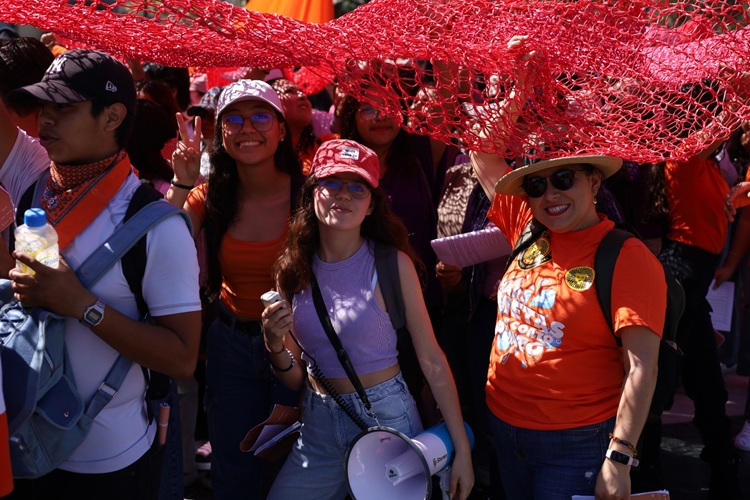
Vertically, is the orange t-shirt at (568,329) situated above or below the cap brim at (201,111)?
above

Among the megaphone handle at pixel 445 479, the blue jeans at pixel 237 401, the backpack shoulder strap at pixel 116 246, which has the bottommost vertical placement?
the blue jeans at pixel 237 401

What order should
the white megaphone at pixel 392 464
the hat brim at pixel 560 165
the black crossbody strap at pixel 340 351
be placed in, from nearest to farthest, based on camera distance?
the hat brim at pixel 560 165 < the white megaphone at pixel 392 464 < the black crossbody strap at pixel 340 351

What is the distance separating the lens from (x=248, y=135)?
11.5 feet

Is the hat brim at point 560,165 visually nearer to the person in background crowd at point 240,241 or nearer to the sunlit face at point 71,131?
the person in background crowd at point 240,241

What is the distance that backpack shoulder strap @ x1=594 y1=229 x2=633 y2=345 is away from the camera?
2572mm

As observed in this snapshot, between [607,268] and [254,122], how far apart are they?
1.63 m

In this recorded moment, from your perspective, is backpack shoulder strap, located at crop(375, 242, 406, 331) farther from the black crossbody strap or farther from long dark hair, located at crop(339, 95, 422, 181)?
long dark hair, located at crop(339, 95, 422, 181)

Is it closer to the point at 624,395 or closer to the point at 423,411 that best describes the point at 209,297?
the point at 423,411

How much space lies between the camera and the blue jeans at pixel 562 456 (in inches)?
104

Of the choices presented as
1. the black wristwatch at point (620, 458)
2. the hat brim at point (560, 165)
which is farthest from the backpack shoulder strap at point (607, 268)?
the black wristwatch at point (620, 458)

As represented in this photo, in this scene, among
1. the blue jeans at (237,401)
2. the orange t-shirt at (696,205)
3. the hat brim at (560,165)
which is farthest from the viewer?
the orange t-shirt at (696,205)

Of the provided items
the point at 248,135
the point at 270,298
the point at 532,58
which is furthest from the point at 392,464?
the point at 248,135

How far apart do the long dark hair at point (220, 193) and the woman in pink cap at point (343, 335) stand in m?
0.51

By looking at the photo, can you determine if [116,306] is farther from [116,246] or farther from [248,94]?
[248,94]
